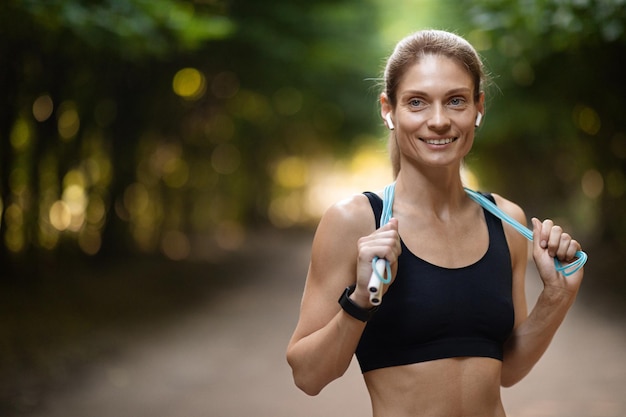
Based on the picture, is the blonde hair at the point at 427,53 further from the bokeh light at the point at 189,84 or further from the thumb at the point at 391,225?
the bokeh light at the point at 189,84

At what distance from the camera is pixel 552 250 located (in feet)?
8.15

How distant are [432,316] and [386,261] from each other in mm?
295

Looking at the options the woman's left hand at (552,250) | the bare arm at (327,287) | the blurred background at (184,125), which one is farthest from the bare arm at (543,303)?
the blurred background at (184,125)

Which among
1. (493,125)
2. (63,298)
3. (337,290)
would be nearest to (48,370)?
(63,298)

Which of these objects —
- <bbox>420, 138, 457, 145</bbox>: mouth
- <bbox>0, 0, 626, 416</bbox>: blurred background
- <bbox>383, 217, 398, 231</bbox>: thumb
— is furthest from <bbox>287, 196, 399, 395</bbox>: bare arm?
<bbox>0, 0, 626, 416</bbox>: blurred background

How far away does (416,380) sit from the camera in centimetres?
237

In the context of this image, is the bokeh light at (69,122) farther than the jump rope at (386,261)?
Yes

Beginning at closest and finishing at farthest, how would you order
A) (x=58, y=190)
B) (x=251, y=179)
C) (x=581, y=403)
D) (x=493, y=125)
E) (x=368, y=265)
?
1. (x=368, y=265)
2. (x=581, y=403)
3. (x=58, y=190)
4. (x=493, y=125)
5. (x=251, y=179)

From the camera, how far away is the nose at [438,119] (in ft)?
7.80

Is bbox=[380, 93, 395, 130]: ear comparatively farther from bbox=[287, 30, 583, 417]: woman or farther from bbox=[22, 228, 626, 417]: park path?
bbox=[22, 228, 626, 417]: park path

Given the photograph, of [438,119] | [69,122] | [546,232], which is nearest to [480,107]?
[438,119]

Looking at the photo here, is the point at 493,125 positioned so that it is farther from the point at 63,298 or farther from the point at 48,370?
the point at 48,370

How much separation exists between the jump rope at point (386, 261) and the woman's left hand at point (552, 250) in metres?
0.02

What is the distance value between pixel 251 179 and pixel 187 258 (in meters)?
12.7
